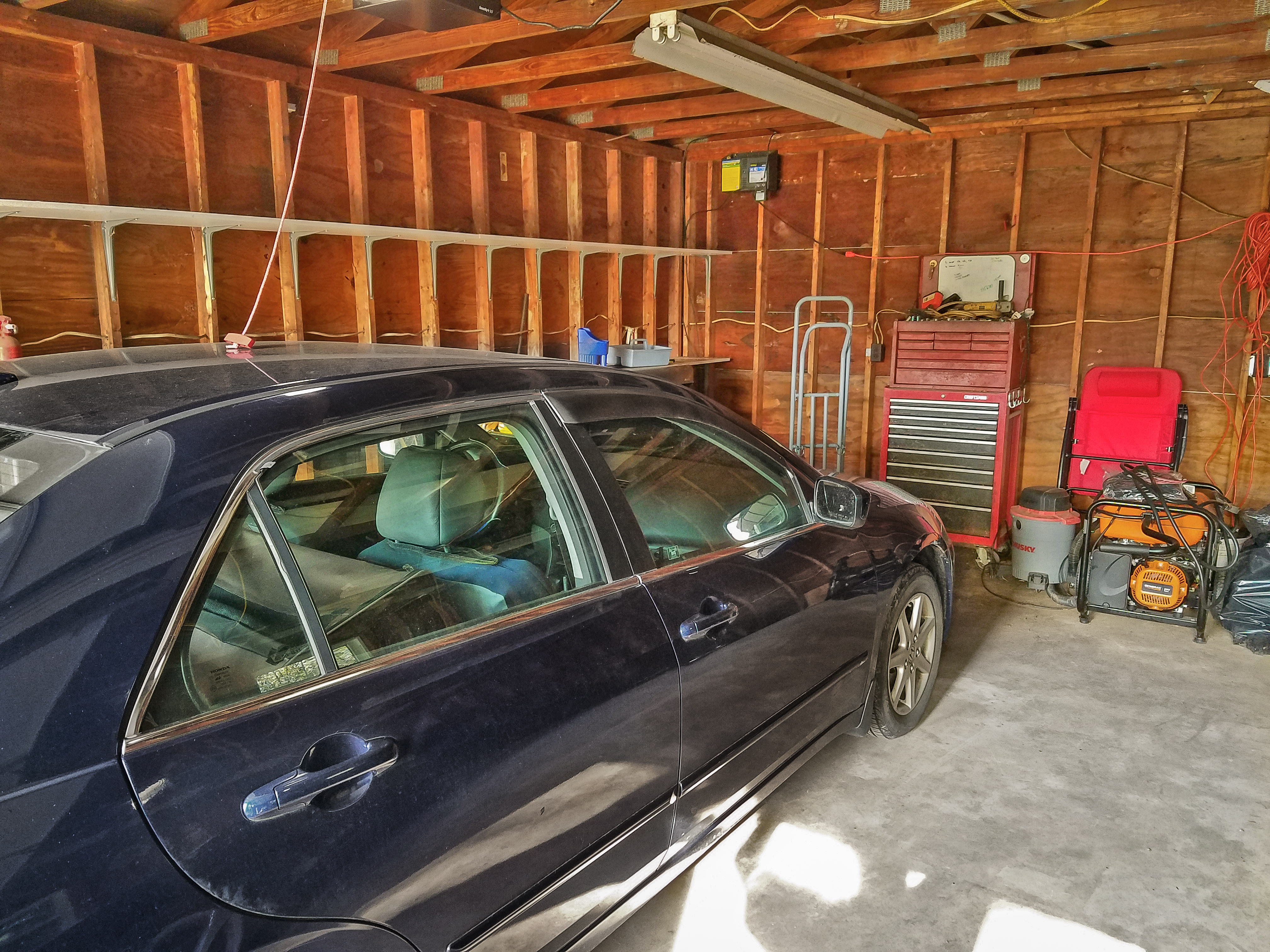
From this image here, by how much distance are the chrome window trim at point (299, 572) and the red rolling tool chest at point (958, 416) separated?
3742 mm

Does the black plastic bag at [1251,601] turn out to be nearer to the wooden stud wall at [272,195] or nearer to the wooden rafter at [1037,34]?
the wooden rafter at [1037,34]

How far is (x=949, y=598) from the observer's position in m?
3.26

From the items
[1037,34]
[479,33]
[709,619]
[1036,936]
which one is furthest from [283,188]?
[1036,936]

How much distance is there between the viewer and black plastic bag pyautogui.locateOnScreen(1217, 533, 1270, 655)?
3.83 m


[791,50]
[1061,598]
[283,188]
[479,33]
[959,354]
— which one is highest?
[791,50]

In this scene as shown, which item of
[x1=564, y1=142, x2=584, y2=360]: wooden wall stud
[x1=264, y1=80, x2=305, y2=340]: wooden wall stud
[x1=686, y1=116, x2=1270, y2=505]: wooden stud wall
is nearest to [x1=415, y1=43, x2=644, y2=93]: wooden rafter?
[x1=264, y1=80, x2=305, y2=340]: wooden wall stud

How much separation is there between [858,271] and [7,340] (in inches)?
195

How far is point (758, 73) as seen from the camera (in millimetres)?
3615

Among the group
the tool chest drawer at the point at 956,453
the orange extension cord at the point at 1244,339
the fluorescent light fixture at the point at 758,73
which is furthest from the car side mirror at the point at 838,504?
the orange extension cord at the point at 1244,339

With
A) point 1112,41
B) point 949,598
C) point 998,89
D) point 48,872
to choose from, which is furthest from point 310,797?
point 998,89

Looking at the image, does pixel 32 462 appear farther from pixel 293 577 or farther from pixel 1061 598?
pixel 1061 598

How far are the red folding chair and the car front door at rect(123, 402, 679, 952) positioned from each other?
13.9ft

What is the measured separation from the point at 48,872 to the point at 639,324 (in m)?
5.78

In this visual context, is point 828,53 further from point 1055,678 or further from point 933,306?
point 1055,678
